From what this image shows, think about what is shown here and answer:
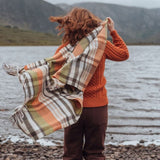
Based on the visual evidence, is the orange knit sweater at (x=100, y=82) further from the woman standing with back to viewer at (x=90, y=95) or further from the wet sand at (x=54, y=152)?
the wet sand at (x=54, y=152)

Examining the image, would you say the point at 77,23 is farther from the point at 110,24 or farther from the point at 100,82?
the point at 100,82

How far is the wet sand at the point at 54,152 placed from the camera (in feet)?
25.1

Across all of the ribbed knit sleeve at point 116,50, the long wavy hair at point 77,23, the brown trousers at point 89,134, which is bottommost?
the brown trousers at point 89,134

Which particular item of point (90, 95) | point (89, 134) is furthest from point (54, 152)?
point (90, 95)

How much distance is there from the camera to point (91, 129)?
4184mm

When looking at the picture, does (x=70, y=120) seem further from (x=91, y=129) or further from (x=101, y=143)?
(x=101, y=143)

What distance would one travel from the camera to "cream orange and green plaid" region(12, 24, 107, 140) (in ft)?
12.3

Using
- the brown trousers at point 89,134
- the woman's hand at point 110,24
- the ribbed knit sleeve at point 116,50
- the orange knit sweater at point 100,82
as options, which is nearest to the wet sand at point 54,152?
the brown trousers at point 89,134

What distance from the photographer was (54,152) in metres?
8.12

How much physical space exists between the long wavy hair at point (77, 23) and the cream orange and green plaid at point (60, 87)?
9 centimetres

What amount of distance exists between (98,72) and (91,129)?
0.89 metres

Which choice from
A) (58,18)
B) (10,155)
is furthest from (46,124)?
(10,155)

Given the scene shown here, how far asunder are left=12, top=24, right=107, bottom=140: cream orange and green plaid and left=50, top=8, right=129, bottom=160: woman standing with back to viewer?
0.15 metres

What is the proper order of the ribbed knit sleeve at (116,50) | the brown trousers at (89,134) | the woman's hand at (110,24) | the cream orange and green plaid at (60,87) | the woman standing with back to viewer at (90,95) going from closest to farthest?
the cream orange and green plaid at (60,87) < the woman standing with back to viewer at (90,95) < the ribbed knit sleeve at (116,50) < the brown trousers at (89,134) < the woman's hand at (110,24)
